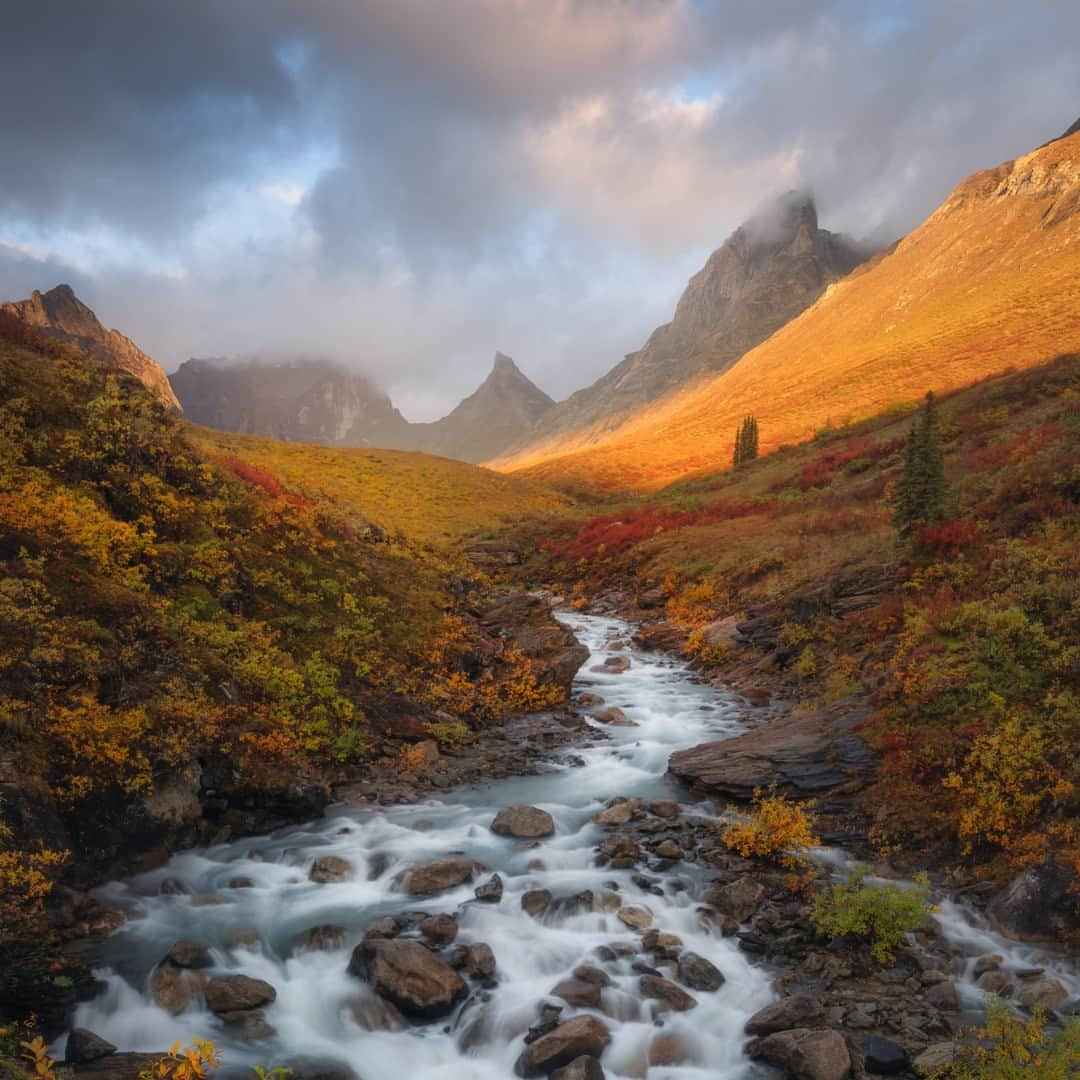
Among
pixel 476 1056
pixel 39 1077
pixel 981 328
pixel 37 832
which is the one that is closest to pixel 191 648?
pixel 37 832

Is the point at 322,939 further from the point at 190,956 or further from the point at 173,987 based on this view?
the point at 173,987

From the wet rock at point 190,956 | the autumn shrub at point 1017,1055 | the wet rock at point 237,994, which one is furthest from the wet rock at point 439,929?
the autumn shrub at point 1017,1055

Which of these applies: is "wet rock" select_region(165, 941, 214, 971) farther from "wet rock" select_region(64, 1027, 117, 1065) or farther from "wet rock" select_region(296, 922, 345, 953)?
"wet rock" select_region(64, 1027, 117, 1065)

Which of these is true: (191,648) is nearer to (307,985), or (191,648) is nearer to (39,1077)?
(307,985)

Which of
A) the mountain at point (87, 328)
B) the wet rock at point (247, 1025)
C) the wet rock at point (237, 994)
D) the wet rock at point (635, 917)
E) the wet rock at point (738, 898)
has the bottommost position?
the wet rock at point (738, 898)

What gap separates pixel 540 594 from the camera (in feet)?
108

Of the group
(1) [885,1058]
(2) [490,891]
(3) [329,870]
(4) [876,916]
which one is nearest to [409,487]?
(3) [329,870]

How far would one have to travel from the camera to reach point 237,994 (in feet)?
24.5

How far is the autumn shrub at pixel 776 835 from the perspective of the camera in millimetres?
10008

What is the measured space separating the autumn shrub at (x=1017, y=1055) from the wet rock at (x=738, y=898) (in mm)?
2833

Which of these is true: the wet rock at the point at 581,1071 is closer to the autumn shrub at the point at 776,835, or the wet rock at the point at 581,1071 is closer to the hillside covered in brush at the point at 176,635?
the autumn shrub at the point at 776,835

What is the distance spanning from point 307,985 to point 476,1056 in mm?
2212

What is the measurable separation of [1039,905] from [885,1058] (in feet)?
10.5

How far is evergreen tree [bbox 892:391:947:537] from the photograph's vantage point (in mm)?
18625
